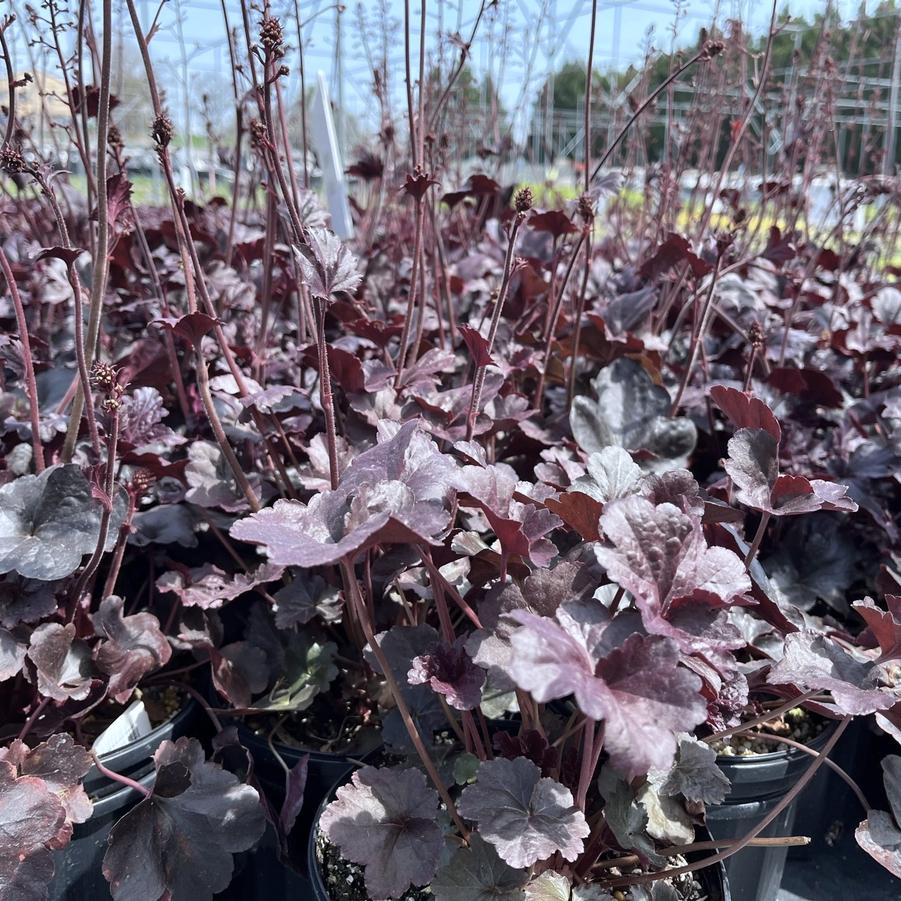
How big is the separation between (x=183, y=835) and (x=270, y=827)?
0.25m

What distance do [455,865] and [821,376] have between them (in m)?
1.36

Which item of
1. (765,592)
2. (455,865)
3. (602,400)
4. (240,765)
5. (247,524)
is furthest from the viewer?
(602,400)

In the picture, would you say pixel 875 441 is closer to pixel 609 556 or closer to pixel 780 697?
pixel 780 697

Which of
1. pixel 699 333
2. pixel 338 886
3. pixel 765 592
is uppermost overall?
pixel 699 333

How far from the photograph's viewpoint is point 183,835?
3.52 feet

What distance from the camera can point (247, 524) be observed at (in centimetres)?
77

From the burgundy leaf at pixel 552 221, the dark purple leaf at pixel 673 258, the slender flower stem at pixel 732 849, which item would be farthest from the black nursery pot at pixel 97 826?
the dark purple leaf at pixel 673 258

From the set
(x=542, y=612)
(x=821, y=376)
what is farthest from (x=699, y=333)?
(x=542, y=612)

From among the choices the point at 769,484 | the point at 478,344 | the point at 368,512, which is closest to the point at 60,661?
the point at 368,512

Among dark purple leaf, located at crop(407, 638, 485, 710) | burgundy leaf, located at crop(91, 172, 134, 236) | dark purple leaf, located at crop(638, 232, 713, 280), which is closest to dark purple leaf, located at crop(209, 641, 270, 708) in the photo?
dark purple leaf, located at crop(407, 638, 485, 710)

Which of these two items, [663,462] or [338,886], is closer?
[338,886]

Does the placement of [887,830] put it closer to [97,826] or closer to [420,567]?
[420,567]

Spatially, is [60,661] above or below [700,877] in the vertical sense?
above

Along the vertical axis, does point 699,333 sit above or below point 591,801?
above
